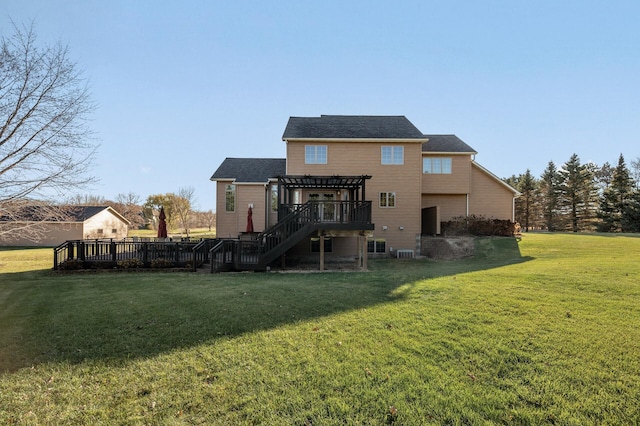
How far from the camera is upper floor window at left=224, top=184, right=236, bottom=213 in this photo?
2023 cm

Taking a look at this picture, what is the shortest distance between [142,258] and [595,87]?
24.1 meters

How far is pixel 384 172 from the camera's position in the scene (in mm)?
17125

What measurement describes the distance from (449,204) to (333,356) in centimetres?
1763

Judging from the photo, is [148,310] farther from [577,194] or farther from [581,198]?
[581,198]

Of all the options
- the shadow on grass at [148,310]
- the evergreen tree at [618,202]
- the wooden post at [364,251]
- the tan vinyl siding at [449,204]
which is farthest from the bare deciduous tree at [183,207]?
the evergreen tree at [618,202]

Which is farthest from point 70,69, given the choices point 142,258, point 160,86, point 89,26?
point 142,258

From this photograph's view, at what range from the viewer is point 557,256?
13109 mm

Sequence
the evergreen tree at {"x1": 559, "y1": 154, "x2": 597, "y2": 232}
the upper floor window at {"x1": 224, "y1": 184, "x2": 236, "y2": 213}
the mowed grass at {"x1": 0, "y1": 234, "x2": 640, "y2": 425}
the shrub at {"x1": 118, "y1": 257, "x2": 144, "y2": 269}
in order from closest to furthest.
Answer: the mowed grass at {"x1": 0, "y1": 234, "x2": 640, "y2": 425}
the shrub at {"x1": 118, "y1": 257, "x2": 144, "y2": 269}
the upper floor window at {"x1": 224, "y1": 184, "x2": 236, "y2": 213}
the evergreen tree at {"x1": 559, "y1": 154, "x2": 597, "y2": 232}

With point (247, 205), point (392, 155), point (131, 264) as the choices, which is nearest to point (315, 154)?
point (392, 155)

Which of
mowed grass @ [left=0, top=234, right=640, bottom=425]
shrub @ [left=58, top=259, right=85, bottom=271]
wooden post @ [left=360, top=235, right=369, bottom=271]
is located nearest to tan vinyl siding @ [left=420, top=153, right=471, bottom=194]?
wooden post @ [left=360, top=235, right=369, bottom=271]

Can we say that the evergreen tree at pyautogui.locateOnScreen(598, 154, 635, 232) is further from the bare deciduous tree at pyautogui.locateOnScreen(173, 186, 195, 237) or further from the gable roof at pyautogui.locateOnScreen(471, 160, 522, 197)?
the bare deciduous tree at pyautogui.locateOnScreen(173, 186, 195, 237)

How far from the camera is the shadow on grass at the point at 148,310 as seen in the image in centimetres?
455

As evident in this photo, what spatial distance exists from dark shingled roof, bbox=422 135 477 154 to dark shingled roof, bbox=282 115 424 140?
1.91 metres

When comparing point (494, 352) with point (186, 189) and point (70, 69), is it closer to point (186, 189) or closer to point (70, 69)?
point (70, 69)
